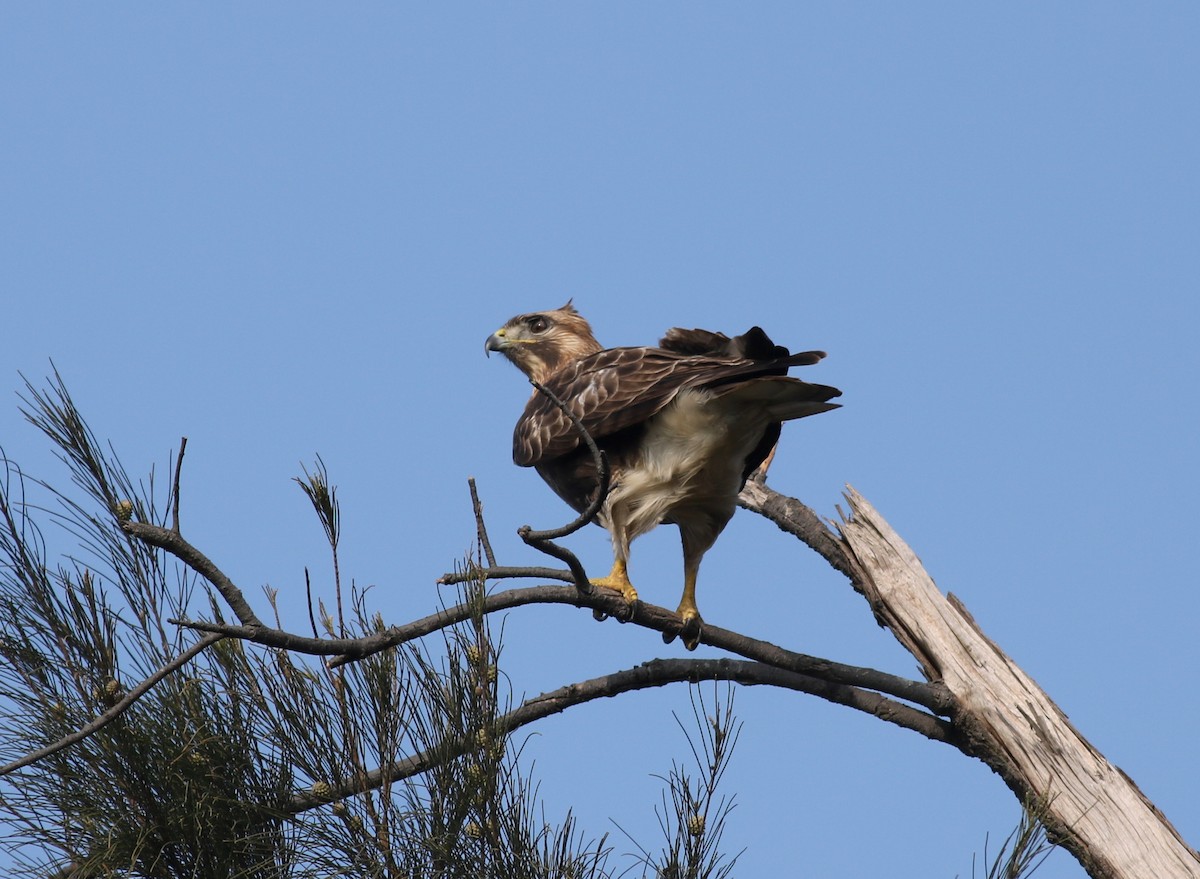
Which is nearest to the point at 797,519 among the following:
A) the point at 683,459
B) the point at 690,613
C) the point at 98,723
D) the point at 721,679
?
the point at 690,613

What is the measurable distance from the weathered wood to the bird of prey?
2.33 ft

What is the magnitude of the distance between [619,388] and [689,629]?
3.31 ft

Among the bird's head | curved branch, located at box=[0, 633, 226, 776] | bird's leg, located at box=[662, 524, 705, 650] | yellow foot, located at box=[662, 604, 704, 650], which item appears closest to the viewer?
curved branch, located at box=[0, 633, 226, 776]

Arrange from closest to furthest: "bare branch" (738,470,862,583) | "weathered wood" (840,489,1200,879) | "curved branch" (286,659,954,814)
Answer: "weathered wood" (840,489,1200,879)
"curved branch" (286,659,954,814)
"bare branch" (738,470,862,583)

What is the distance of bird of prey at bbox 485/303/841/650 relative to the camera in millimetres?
4793

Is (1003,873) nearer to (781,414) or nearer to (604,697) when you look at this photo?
(604,697)

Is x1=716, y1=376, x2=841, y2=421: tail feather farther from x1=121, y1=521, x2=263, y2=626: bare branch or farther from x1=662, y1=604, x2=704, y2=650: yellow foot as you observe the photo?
x1=121, y1=521, x2=263, y2=626: bare branch

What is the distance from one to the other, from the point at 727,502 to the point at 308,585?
2.39m

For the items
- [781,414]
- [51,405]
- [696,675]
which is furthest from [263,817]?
[781,414]

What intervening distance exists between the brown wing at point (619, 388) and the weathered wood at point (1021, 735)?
0.99 m

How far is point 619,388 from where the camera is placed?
514 cm

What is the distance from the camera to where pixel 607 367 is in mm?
5359

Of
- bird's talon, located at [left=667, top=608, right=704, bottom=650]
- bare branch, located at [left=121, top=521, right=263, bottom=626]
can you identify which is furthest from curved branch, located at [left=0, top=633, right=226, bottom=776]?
bird's talon, located at [left=667, top=608, right=704, bottom=650]

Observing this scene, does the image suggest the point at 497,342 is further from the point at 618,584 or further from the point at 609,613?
the point at 609,613
